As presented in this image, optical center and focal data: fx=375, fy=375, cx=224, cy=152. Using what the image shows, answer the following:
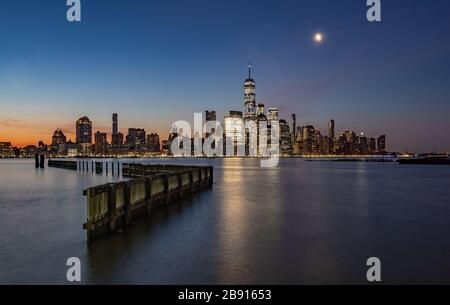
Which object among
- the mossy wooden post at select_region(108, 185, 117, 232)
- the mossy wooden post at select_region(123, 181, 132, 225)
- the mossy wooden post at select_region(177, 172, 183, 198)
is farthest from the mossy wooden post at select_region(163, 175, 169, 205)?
the mossy wooden post at select_region(108, 185, 117, 232)

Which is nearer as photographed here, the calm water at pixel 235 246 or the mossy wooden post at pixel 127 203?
the calm water at pixel 235 246

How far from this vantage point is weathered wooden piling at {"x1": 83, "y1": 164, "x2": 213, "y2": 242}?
13.9 metres

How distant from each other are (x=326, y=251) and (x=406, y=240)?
4119 millimetres

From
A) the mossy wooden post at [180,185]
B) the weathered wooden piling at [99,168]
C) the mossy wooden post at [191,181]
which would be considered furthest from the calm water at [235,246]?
the weathered wooden piling at [99,168]

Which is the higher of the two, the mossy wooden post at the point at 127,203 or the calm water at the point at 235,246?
the mossy wooden post at the point at 127,203

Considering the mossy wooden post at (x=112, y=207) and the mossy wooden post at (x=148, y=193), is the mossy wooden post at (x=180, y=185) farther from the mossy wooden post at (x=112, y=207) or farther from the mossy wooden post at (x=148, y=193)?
the mossy wooden post at (x=112, y=207)

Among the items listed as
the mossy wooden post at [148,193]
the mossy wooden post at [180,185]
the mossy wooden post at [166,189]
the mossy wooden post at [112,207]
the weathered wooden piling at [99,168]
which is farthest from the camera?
the weathered wooden piling at [99,168]

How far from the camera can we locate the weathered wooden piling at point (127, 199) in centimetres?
1385

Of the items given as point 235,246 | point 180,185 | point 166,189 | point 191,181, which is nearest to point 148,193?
point 166,189

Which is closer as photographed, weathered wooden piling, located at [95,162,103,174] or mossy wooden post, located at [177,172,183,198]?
mossy wooden post, located at [177,172,183,198]

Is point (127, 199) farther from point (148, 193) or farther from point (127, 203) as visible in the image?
point (148, 193)

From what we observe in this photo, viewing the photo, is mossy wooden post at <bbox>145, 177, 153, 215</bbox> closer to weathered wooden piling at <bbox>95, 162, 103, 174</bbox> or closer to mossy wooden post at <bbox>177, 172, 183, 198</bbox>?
mossy wooden post at <bbox>177, 172, 183, 198</bbox>
